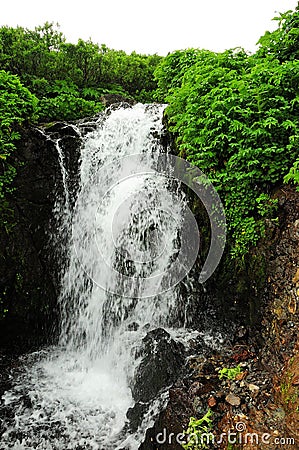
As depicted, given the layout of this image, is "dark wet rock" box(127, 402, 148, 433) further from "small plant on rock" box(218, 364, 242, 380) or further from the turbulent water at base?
"small plant on rock" box(218, 364, 242, 380)

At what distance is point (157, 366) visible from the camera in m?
4.60

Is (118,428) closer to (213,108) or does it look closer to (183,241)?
(183,241)

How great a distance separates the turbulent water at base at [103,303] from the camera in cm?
455

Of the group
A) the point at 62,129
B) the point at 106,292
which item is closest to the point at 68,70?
the point at 62,129

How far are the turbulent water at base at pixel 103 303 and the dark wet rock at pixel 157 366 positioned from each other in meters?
0.25

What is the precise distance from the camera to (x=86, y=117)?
908 cm

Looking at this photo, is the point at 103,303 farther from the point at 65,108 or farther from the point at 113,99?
the point at 113,99

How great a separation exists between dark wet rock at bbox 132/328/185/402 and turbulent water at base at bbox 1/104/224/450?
25 centimetres

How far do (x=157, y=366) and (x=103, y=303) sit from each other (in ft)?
7.08

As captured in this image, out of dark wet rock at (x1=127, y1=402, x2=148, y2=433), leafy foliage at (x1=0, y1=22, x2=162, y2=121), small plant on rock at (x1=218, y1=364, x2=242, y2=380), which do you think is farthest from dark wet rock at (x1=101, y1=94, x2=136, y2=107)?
dark wet rock at (x1=127, y1=402, x2=148, y2=433)

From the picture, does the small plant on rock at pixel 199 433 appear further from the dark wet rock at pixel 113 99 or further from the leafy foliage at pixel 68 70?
the dark wet rock at pixel 113 99

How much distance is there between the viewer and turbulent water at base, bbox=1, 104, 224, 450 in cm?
455

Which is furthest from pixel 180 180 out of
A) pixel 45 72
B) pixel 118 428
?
pixel 45 72

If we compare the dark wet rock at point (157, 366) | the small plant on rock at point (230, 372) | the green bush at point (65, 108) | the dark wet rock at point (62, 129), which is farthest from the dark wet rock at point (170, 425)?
the green bush at point (65, 108)
